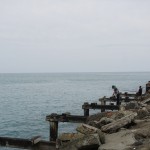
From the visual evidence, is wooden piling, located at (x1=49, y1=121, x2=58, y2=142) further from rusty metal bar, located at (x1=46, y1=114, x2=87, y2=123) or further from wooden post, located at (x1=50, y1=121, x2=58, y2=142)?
rusty metal bar, located at (x1=46, y1=114, x2=87, y2=123)

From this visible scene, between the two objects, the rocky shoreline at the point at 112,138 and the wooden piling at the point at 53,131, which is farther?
the wooden piling at the point at 53,131

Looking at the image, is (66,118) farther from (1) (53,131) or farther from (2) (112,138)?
(2) (112,138)

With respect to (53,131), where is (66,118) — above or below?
above

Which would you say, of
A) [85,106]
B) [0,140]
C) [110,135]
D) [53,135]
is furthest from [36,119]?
[110,135]

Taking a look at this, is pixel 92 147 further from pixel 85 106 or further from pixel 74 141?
pixel 85 106

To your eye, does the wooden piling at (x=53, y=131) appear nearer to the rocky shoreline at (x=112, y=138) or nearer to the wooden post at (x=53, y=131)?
the wooden post at (x=53, y=131)

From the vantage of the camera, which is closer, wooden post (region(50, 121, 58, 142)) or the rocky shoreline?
the rocky shoreline

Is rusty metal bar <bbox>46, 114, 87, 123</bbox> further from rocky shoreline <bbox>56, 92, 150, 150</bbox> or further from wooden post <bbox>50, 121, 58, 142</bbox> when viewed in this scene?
rocky shoreline <bbox>56, 92, 150, 150</bbox>

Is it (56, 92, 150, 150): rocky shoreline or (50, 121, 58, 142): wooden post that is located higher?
(56, 92, 150, 150): rocky shoreline

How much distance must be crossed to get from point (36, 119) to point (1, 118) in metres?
4.49

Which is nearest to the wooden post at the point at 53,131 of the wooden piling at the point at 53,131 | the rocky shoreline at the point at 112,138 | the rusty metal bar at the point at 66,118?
the wooden piling at the point at 53,131

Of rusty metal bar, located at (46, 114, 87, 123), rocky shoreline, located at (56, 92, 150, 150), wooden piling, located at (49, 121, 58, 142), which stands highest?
rocky shoreline, located at (56, 92, 150, 150)

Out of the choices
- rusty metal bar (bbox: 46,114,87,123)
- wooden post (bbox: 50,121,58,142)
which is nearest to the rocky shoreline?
rusty metal bar (bbox: 46,114,87,123)

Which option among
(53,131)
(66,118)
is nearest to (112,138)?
(53,131)
